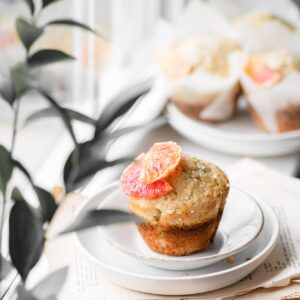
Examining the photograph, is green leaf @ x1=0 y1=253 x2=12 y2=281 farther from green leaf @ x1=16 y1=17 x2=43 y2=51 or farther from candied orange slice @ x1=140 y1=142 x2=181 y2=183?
candied orange slice @ x1=140 y1=142 x2=181 y2=183

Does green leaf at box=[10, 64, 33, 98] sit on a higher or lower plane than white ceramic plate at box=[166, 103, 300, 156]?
higher

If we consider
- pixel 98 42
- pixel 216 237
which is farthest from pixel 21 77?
pixel 98 42

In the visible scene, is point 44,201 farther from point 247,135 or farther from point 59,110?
point 247,135

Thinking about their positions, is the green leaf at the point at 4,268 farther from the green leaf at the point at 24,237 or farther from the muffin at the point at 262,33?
the muffin at the point at 262,33

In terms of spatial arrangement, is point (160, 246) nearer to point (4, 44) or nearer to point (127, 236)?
point (127, 236)

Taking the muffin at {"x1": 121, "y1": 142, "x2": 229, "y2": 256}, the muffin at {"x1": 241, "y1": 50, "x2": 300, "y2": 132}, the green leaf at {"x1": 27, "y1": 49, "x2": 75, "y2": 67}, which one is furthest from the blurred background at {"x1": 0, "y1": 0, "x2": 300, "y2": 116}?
the green leaf at {"x1": 27, "y1": 49, "x2": 75, "y2": 67}

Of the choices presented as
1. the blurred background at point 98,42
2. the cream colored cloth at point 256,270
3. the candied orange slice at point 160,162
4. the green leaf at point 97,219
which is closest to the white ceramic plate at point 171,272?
the cream colored cloth at point 256,270
